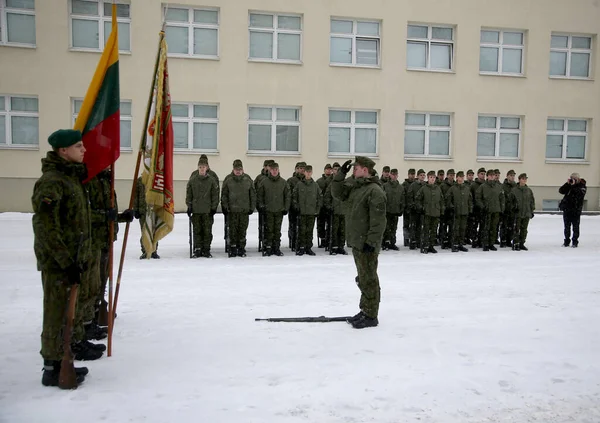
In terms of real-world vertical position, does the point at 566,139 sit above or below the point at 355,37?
below

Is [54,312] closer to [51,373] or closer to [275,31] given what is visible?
[51,373]

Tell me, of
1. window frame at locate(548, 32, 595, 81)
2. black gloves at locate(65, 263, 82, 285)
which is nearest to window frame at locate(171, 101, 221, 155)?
window frame at locate(548, 32, 595, 81)

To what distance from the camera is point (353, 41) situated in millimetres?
21594

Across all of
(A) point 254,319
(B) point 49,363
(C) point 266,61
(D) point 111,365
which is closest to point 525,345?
(A) point 254,319

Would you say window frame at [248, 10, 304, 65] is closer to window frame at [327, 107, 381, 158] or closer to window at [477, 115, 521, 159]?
window frame at [327, 107, 381, 158]

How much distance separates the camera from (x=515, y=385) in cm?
487

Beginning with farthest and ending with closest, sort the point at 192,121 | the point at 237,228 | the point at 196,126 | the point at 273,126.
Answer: the point at 273,126 → the point at 196,126 → the point at 192,121 → the point at 237,228

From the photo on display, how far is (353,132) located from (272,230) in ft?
33.7

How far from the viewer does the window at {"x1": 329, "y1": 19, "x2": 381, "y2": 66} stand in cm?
2153

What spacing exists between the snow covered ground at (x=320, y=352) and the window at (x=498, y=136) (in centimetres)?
1342

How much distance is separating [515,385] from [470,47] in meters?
20.1

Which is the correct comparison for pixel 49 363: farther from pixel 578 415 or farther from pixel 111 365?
pixel 578 415

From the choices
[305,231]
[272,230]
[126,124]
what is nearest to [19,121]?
[126,124]

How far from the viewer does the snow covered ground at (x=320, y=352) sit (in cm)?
432
